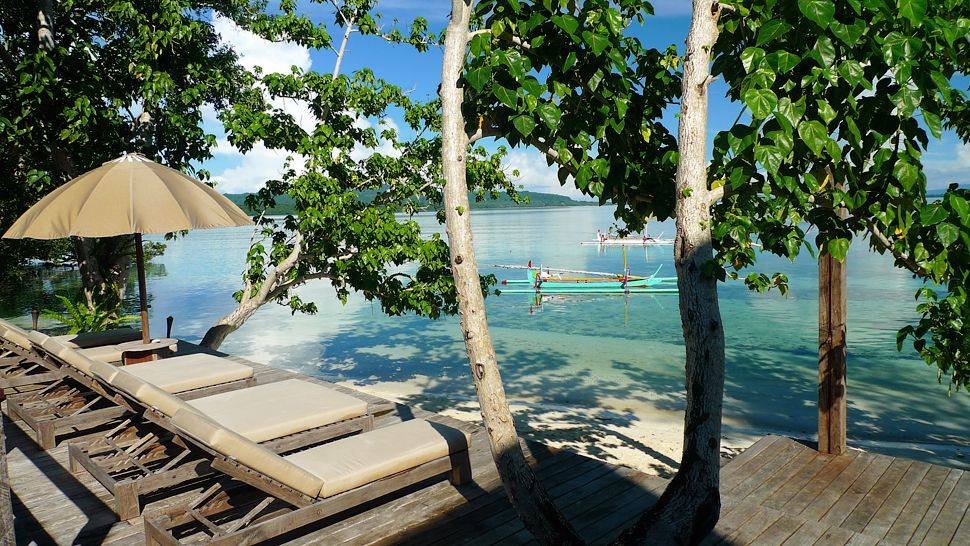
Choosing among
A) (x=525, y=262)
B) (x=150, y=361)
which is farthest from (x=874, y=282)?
(x=150, y=361)

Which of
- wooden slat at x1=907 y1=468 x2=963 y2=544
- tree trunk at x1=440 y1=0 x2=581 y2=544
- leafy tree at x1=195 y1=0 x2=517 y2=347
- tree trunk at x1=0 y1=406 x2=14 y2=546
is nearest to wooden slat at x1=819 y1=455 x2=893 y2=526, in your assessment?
wooden slat at x1=907 y1=468 x2=963 y2=544

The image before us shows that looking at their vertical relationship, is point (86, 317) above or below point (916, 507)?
above

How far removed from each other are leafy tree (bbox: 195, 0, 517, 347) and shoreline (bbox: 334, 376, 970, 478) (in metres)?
2.75

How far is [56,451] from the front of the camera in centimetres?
497

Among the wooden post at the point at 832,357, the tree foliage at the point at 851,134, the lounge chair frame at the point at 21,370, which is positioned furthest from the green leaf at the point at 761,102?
the lounge chair frame at the point at 21,370

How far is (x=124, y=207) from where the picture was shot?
196 inches

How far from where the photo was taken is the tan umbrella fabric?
4859 millimetres

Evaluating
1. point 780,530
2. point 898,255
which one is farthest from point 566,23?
point 780,530

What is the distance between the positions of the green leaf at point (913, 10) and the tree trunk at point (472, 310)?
5.30 feet

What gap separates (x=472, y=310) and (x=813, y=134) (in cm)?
150

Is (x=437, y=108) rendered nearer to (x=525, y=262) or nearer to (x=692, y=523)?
(x=692, y=523)

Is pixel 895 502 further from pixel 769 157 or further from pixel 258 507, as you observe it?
pixel 258 507

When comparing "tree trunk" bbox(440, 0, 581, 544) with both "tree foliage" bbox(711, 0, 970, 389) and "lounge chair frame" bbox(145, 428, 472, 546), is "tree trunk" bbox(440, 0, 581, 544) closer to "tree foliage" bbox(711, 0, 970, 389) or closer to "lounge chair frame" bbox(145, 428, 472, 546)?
"lounge chair frame" bbox(145, 428, 472, 546)

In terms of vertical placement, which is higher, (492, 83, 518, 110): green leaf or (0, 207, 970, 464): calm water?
(492, 83, 518, 110): green leaf
